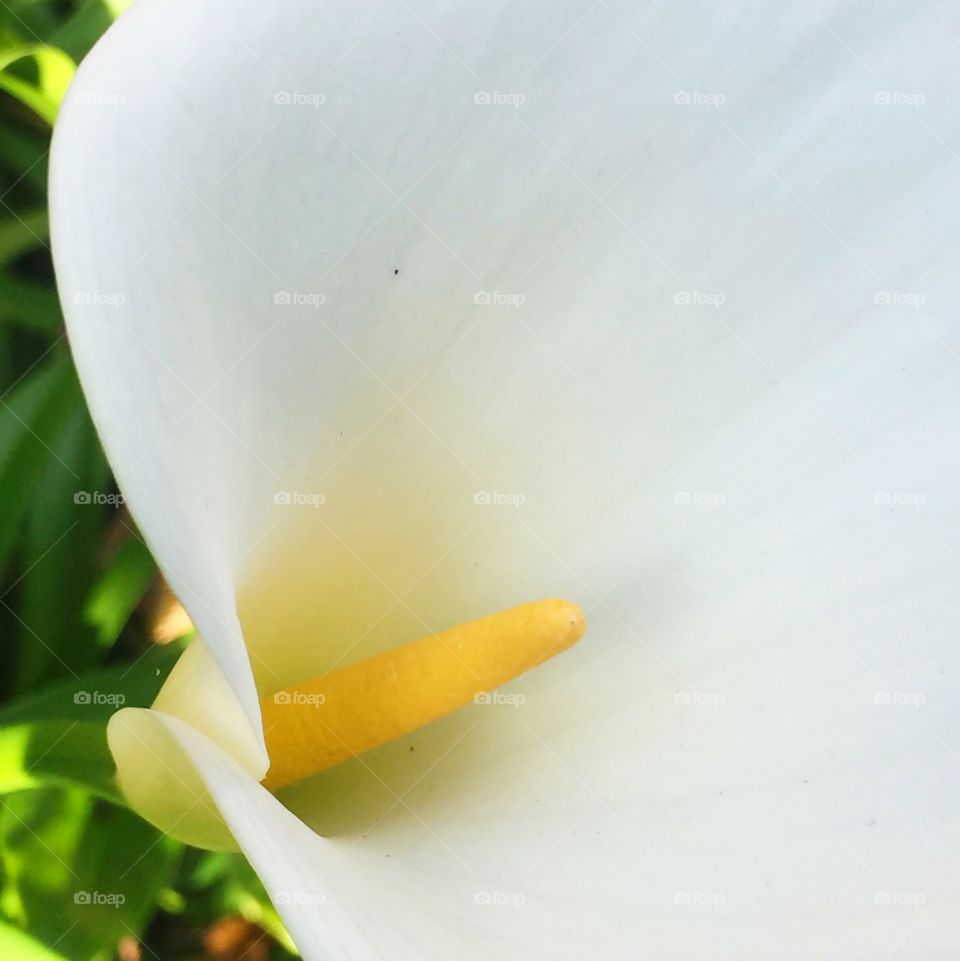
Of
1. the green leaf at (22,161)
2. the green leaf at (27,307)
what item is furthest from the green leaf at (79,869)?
the green leaf at (22,161)

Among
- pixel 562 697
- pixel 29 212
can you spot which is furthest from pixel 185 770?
pixel 29 212

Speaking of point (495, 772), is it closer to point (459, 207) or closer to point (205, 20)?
point (459, 207)

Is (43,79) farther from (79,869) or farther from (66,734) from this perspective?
(79,869)

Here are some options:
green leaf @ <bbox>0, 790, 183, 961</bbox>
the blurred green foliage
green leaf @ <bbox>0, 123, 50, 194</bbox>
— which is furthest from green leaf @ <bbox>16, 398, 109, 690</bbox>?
green leaf @ <bbox>0, 123, 50, 194</bbox>

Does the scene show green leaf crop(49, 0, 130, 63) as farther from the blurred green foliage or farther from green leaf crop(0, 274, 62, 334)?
green leaf crop(0, 274, 62, 334)

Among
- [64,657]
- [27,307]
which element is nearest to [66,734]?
[64,657]

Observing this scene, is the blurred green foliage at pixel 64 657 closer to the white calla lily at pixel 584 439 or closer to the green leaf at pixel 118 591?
the green leaf at pixel 118 591
